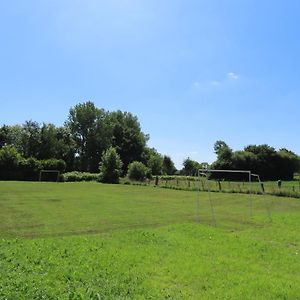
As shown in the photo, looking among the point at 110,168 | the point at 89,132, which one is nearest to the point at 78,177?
the point at 110,168

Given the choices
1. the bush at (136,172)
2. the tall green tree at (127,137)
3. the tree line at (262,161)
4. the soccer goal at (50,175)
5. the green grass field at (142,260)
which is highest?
the tall green tree at (127,137)

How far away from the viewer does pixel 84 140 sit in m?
103

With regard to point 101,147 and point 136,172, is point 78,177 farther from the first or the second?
point 101,147

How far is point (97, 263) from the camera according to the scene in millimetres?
9844

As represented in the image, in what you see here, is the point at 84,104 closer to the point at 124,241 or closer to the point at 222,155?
the point at 222,155

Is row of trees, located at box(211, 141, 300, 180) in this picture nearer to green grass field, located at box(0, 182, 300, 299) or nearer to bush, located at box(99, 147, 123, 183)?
bush, located at box(99, 147, 123, 183)

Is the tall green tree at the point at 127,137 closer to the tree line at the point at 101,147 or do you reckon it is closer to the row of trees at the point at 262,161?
the tree line at the point at 101,147

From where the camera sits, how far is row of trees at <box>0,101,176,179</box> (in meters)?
94.5

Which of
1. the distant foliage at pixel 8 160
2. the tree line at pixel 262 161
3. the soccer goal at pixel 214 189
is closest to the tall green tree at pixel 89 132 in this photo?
the tree line at pixel 262 161

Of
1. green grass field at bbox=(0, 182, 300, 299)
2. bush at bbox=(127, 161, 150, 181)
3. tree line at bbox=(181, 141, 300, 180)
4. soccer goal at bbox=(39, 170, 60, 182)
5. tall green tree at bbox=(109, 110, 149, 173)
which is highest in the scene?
tall green tree at bbox=(109, 110, 149, 173)

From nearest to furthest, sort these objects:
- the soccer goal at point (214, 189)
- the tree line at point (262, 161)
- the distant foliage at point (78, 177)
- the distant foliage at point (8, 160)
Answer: the soccer goal at point (214, 189) → the distant foliage at point (8, 160) → the distant foliage at point (78, 177) → the tree line at point (262, 161)

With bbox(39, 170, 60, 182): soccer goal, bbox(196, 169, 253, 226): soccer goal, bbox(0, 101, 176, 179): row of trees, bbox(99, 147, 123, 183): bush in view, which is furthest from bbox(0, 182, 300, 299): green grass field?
bbox(0, 101, 176, 179): row of trees

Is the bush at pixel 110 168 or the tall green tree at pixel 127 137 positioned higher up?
the tall green tree at pixel 127 137

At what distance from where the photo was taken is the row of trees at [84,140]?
310ft
